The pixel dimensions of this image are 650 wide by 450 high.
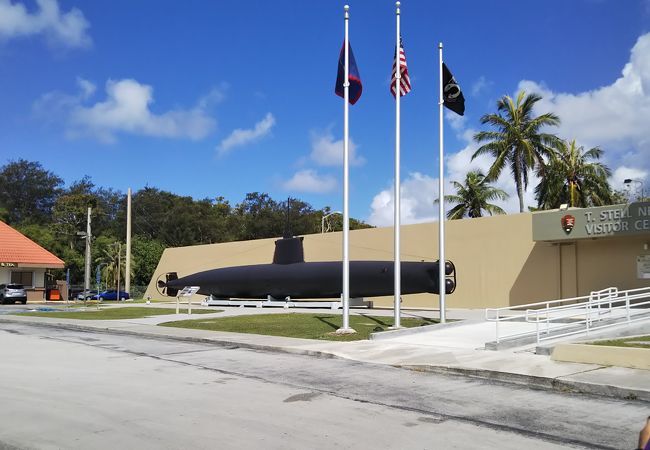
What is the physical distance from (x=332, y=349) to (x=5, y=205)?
8321 centimetres

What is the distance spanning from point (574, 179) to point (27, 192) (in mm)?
75993

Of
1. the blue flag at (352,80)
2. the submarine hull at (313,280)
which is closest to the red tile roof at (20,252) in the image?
the submarine hull at (313,280)

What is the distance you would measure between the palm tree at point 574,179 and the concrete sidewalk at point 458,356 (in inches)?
796

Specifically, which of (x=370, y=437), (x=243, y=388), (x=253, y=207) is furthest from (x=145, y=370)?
(x=253, y=207)

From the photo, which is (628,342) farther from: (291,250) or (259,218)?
(259,218)

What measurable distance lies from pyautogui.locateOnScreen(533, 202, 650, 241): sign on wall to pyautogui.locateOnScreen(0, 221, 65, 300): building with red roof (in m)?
42.7

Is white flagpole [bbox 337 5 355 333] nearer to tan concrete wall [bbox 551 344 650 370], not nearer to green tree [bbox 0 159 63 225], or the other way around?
tan concrete wall [bbox 551 344 650 370]

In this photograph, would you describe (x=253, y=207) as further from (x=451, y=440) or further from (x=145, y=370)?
(x=451, y=440)

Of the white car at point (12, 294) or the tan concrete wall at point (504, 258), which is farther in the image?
the white car at point (12, 294)

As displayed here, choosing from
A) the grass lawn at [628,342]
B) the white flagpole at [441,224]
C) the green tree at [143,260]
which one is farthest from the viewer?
the green tree at [143,260]

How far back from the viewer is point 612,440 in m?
6.36

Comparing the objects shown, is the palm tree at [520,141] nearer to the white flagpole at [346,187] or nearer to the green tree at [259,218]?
the white flagpole at [346,187]

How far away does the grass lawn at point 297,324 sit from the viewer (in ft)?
58.5

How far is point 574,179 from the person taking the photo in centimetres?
3803
